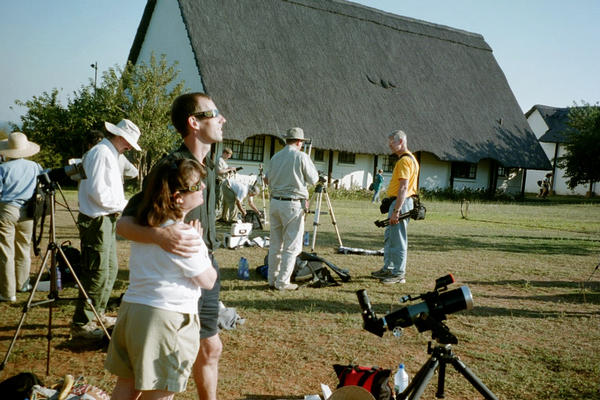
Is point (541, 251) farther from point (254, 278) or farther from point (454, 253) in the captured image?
point (254, 278)

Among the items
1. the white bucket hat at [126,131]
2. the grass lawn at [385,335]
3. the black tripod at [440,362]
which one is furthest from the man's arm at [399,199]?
the black tripod at [440,362]

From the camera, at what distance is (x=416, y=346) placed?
462 cm

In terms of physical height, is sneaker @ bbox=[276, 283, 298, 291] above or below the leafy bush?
below

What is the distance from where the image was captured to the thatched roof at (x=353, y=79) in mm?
21844

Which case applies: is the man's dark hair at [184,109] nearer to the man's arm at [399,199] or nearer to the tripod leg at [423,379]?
the tripod leg at [423,379]

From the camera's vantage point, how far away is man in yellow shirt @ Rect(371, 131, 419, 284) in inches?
260

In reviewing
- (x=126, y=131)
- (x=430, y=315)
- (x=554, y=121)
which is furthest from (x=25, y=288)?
(x=554, y=121)

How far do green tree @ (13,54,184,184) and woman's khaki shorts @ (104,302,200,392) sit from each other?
1721 centimetres

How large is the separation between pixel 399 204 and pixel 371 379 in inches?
147

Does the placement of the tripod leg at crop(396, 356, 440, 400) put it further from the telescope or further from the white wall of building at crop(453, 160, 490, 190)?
the white wall of building at crop(453, 160, 490, 190)

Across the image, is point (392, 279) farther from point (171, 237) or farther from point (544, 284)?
point (171, 237)

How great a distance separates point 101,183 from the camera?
4.19 meters

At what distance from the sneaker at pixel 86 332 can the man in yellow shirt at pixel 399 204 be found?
158 inches

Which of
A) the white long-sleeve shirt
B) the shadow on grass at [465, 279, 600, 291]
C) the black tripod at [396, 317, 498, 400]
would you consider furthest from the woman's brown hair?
the shadow on grass at [465, 279, 600, 291]
